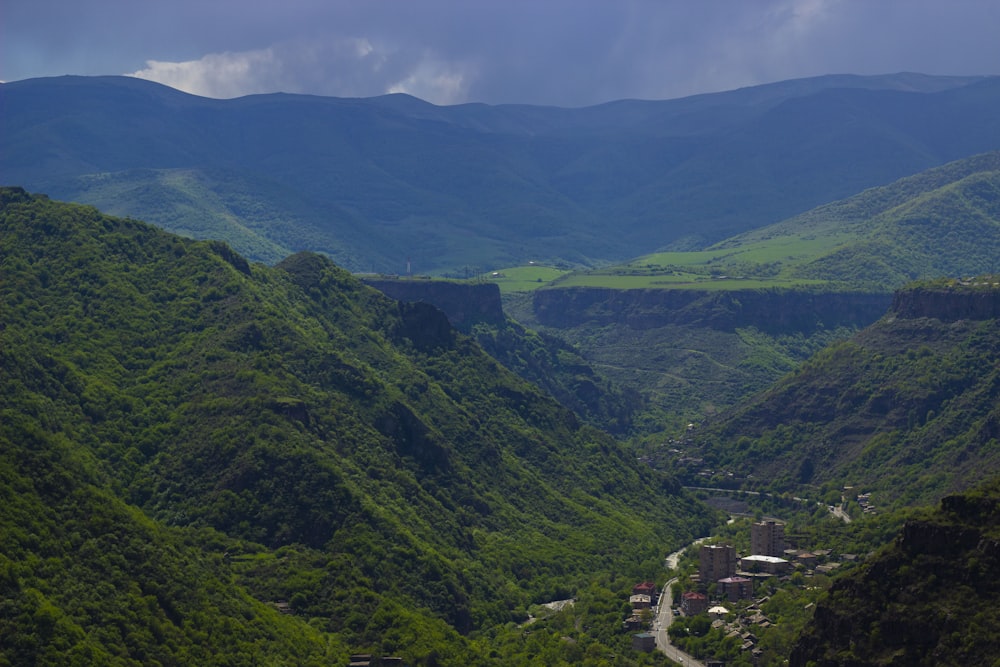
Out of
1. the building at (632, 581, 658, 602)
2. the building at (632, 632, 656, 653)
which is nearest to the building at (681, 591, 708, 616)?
the building at (632, 632, 656, 653)

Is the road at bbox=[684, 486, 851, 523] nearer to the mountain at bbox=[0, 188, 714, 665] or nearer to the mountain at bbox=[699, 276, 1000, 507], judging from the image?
the mountain at bbox=[699, 276, 1000, 507]

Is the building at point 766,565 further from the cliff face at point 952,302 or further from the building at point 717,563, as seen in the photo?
the cliff face at point 952,302

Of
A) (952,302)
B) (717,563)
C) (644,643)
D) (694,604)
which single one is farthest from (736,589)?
(952,302)

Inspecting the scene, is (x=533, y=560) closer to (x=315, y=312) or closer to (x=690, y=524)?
(x=690, y=524)

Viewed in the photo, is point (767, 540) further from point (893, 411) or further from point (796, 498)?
point (893, 411)

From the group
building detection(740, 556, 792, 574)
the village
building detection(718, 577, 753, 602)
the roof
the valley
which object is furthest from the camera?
the roof

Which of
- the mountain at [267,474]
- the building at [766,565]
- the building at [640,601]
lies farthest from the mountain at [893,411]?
the building at [640,601]
